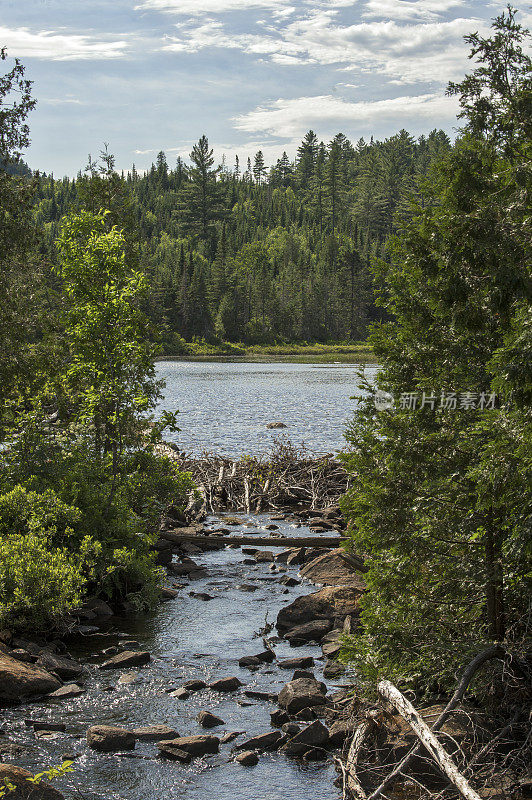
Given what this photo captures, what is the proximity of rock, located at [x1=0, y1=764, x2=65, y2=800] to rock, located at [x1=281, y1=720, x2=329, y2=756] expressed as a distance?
9.91 feet

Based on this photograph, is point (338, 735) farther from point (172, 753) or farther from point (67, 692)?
point (67, 692)

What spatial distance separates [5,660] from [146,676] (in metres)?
2.15

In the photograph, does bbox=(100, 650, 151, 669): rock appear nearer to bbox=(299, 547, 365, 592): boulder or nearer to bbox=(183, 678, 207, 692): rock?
bbox=(183, 678, 207, 692): rock

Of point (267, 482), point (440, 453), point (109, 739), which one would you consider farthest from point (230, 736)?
point (267, 482)

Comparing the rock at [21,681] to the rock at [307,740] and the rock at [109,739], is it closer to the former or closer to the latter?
the rock at [109,739]

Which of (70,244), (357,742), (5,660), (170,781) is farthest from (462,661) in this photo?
(70,244)

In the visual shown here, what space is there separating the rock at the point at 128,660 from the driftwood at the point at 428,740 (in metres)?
5.04

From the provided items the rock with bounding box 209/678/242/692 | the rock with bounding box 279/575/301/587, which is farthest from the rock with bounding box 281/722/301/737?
the rock with bounding box 279/575/301/587

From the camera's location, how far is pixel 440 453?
29.8ft

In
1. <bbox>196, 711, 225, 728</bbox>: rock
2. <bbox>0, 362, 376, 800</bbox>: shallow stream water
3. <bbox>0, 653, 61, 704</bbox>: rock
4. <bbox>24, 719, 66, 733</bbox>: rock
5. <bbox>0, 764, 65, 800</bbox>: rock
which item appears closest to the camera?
<bbox>0, 764, 65, 800</bbox>: rock

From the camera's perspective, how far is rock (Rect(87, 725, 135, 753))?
32.1 feet

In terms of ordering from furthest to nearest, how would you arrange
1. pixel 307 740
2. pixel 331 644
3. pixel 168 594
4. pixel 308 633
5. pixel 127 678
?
pixel 168 594 < pixel 308 633 < pixel 331 644 < pixel 127 678 < pixel 307 740

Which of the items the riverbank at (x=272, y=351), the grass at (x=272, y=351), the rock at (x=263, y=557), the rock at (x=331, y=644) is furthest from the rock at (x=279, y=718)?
the grass at (x=272, y=351)

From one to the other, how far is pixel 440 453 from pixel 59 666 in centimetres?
698
